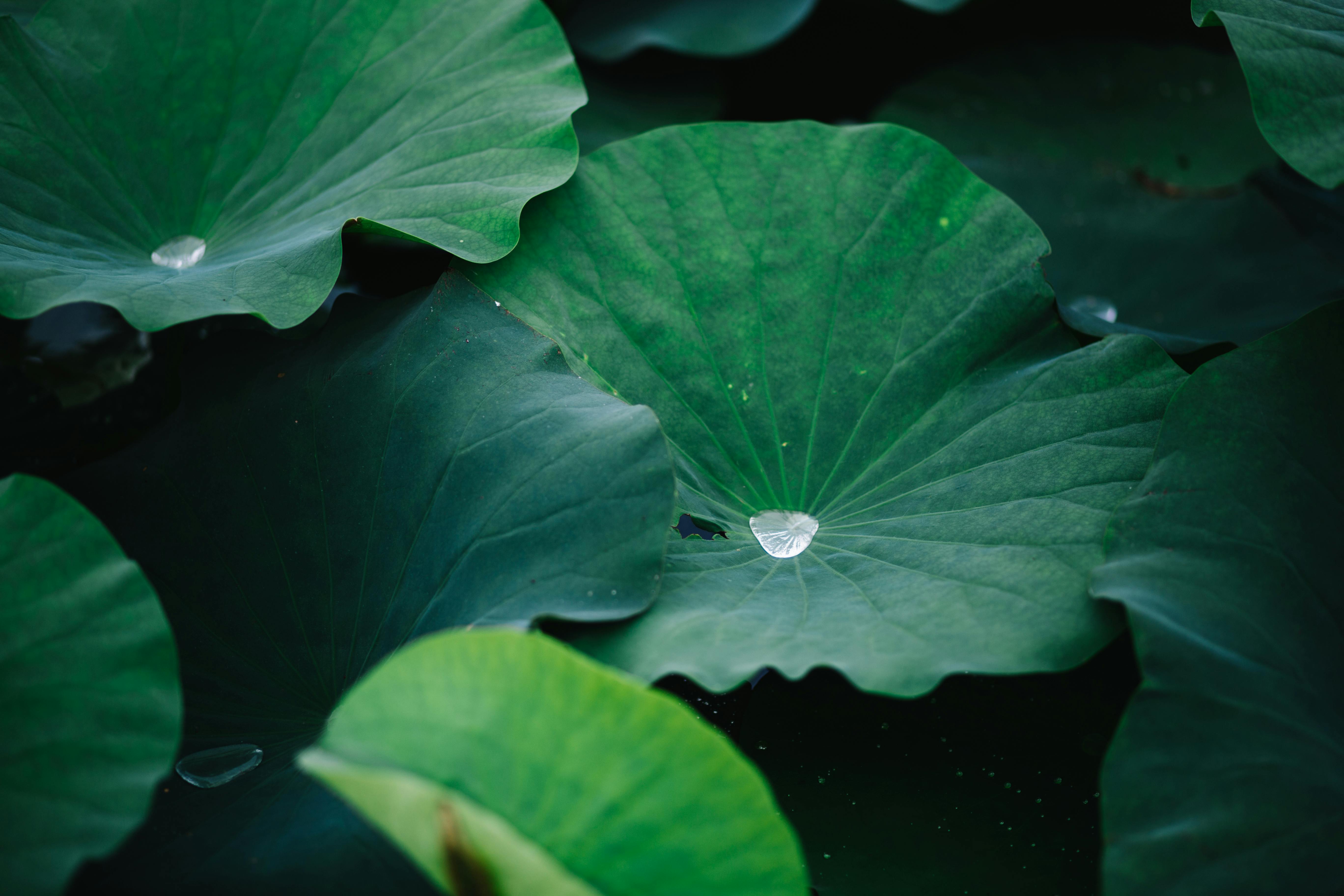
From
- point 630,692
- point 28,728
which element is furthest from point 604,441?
point 28,728

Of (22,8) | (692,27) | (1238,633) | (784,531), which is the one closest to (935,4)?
(692,27)

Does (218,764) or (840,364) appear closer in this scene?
(218,764)

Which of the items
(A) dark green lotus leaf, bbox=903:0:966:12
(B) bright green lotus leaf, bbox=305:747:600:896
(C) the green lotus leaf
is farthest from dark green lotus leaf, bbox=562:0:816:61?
(B) bright green lotus leaf, bbox=305:747:600:896

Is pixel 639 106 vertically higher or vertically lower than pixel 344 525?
higher

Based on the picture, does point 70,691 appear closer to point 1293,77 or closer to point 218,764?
point 218,764

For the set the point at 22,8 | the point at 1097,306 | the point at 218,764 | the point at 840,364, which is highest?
the point at 22,8

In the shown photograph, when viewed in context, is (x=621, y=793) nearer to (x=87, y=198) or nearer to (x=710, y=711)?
Answer: (x=710, y=711)

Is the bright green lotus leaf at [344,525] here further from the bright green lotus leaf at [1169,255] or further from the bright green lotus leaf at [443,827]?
the bright green lotus leaf at [1169,255]
